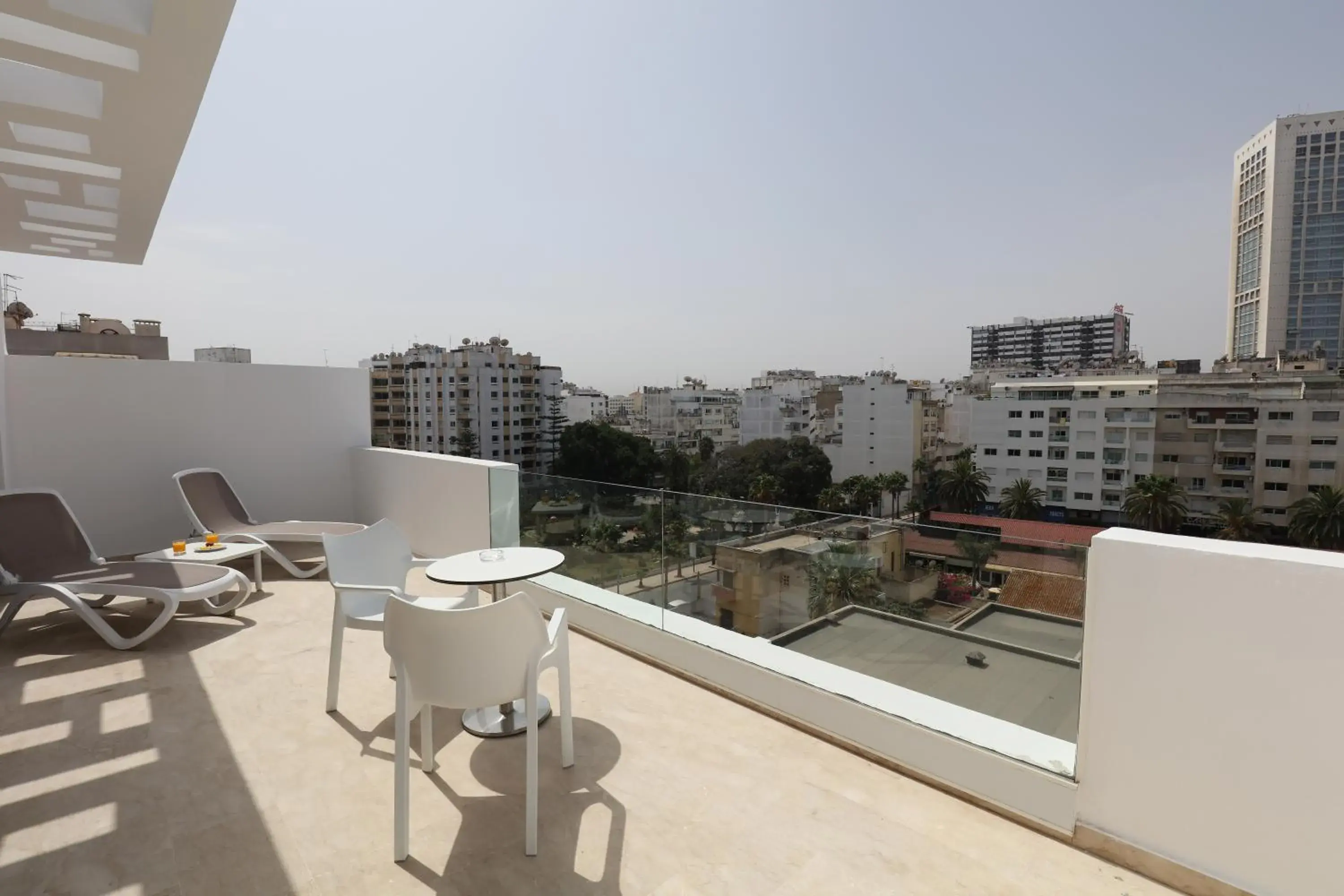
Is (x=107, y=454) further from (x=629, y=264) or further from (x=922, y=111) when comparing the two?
(x=629, y=264)

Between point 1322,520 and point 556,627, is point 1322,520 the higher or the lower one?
the lower one

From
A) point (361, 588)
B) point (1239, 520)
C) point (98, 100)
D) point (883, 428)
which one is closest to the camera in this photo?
point (361, 588)

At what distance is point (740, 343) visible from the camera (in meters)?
82.2

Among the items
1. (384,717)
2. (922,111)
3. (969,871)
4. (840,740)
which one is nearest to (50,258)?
(384,717)

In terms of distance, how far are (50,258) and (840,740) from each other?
943 cm

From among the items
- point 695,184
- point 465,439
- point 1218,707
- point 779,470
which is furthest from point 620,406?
point 1218,707

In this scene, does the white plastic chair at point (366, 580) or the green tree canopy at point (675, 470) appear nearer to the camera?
the white plastic chair at point (366, 580)

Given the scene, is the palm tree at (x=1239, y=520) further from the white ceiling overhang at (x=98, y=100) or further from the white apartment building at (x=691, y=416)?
the white ceiling overhang at (x=98, y=100)

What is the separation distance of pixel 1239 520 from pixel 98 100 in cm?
5685

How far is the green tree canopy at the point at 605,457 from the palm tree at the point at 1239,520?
1578 inches

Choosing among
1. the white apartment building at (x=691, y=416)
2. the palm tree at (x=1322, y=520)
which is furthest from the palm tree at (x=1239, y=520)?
the white apartment building at (x=691, y=416)

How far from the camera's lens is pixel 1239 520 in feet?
139

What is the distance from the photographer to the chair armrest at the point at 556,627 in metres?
2.50

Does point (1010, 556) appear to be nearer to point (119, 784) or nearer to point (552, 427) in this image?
point (119, 784)
